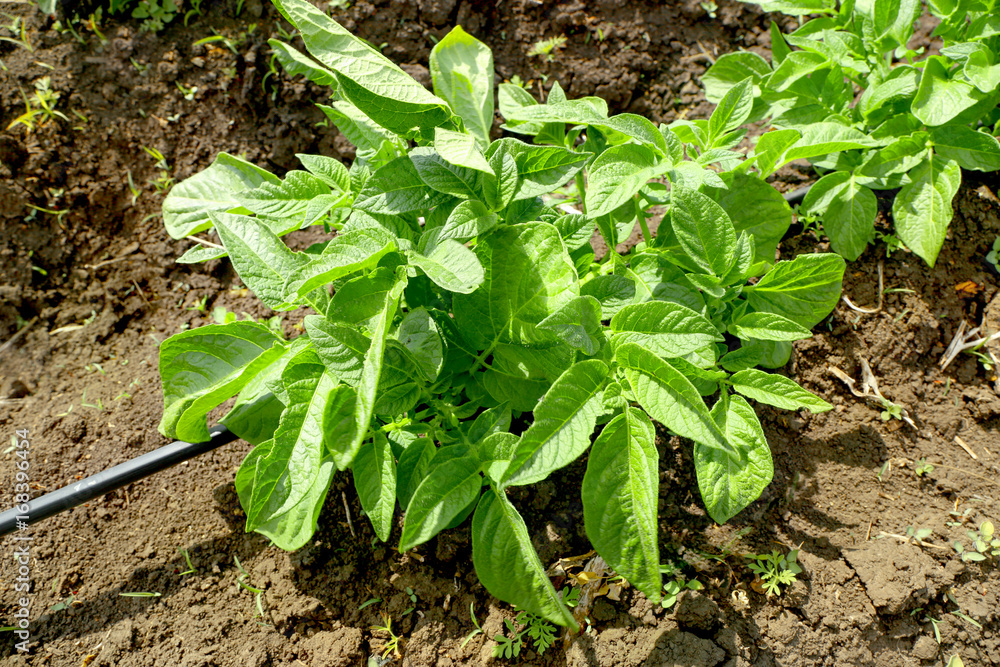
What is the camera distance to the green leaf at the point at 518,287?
132cm

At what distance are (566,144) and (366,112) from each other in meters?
0.58

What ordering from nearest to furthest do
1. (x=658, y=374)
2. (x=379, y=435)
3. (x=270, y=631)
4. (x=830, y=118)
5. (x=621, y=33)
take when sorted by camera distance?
1. (x=658, y=374)
2. (x=379, y=435)
3. (x=270, y=631)
4. (x=830, y=118)
5. (x=621, y=33)

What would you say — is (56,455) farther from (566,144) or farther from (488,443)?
(566,144)

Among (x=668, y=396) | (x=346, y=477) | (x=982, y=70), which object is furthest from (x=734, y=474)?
(x=982, y=70)

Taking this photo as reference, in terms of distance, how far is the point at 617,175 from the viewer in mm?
1393

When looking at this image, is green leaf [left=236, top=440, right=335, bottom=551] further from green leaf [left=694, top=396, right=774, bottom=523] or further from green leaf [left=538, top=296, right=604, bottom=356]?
green leaf [left=694, top=396, right=774, bottom=523]

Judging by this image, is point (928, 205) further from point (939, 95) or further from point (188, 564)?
point (188, 564)

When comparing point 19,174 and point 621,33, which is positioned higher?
point 621,33

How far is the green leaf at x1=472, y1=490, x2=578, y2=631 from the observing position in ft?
4.11

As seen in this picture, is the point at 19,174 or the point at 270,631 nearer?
the point at 270,631

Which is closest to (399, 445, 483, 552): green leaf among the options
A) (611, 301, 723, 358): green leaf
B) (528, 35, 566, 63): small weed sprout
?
(611, 301, 723, 358): green leaf

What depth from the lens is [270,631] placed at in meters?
1.69

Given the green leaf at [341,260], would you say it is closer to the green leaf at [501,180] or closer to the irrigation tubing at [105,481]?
the green leaf at [501,180]

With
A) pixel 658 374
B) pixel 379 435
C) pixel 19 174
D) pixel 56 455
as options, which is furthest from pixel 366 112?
pixel 19 174
